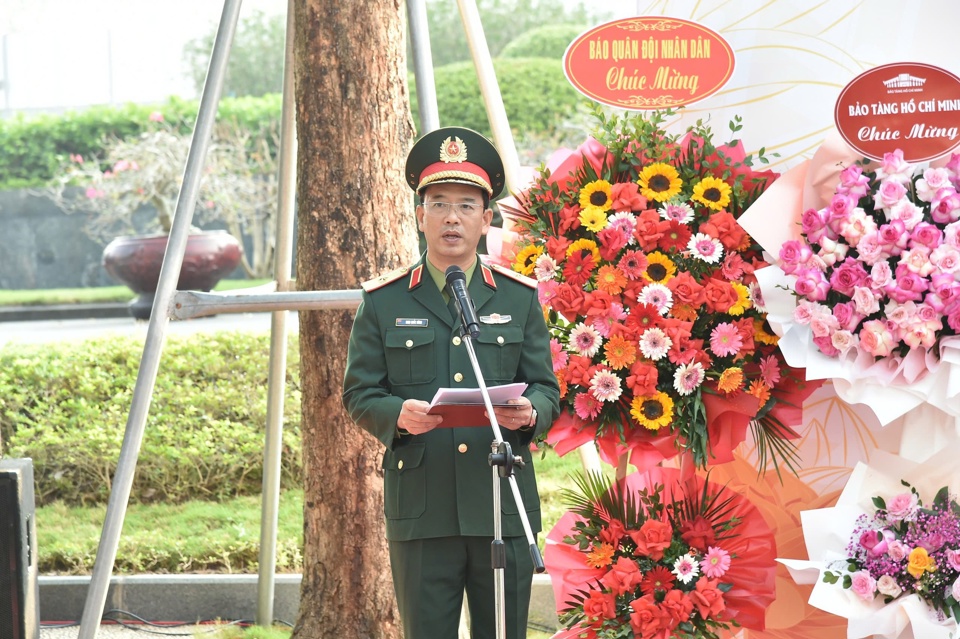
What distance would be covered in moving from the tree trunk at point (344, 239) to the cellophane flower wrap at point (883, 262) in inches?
67.7

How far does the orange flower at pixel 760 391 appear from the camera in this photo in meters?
3.03

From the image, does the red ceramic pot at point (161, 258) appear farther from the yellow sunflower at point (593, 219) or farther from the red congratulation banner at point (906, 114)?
the red congratulation banner at point (906, 114)

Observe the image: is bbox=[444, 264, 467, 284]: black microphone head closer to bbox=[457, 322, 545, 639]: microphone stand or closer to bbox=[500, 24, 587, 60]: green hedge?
bbox=[457, 322, 545, 639]: microphone stand

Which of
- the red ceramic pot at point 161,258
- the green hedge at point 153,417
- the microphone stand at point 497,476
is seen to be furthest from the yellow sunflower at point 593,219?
the red ceramic pot at point 161,258

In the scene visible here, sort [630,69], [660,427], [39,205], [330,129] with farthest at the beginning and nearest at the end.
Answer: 1. [39,205]
2. [330,129]
3. [630,69]
4. [660,427]

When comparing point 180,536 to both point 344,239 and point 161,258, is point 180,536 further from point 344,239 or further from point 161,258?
point 161,258

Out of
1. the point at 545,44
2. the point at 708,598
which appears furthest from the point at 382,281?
the point at 545,44

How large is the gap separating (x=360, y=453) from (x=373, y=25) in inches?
61.0

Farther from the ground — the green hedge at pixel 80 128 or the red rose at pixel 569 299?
the green hedge at pixel 80 128

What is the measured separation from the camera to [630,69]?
131 inches

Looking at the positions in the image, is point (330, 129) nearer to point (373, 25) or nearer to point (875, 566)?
point (373, 25)

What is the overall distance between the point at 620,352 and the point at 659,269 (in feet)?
0.84

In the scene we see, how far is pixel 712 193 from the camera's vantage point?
3.13 metres

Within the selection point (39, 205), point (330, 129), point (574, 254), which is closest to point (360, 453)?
point (330, 129)
